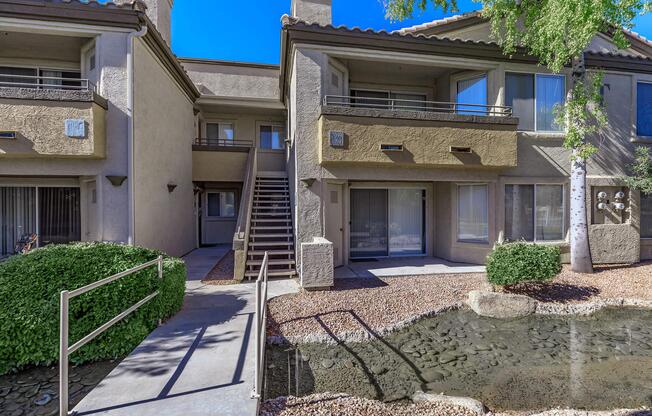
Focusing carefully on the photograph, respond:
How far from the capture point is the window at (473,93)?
10844 mm

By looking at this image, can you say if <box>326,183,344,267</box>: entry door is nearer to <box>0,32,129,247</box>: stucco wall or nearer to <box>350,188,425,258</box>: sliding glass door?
<box>350,188,425,258</box>: sliding glass door

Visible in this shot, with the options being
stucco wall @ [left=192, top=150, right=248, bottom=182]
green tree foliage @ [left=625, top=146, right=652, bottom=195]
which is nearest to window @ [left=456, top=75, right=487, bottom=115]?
green tree foliage @ [left=625, top=146, right=652, bottom=195]

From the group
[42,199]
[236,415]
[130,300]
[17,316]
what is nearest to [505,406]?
[236,415]

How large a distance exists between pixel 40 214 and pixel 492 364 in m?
12.4

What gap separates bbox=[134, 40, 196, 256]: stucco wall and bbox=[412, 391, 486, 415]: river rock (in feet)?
26.8

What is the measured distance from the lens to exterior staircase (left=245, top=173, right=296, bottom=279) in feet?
30.8

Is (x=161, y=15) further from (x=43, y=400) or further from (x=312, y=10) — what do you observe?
(x=43, y=400)

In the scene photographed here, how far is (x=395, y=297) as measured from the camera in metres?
7.56

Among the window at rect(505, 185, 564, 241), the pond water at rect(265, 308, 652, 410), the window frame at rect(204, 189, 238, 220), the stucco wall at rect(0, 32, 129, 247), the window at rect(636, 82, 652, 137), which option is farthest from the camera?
the window frame at rect(204, 189, 238, 220)

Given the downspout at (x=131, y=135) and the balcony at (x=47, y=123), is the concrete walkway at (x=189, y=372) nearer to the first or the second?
the downspout at (x=131, y=135)

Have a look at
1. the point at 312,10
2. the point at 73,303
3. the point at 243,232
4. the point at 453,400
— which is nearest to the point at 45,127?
the point at 243,232

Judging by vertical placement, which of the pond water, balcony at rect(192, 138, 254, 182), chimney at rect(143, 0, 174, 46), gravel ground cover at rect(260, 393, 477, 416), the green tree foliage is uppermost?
chimney at rect(143, 0, 174, 46)

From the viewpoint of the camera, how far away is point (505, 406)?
408 cm

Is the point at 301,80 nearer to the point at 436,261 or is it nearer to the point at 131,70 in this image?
the point at 131,70
